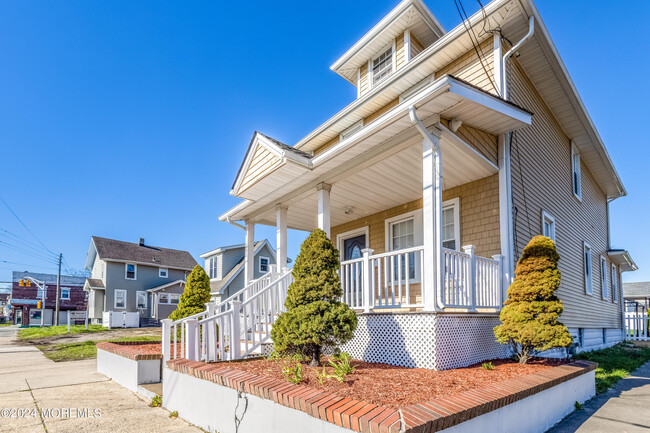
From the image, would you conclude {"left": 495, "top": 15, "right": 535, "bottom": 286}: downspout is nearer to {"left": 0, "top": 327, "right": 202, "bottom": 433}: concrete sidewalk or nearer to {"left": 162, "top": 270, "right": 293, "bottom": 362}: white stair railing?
{"left": 162, "top": 270, "right": 293, "bottom": 362}: white stair railing

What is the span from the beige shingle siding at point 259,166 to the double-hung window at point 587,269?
362 inches

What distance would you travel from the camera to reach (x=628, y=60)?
1195 centimetres

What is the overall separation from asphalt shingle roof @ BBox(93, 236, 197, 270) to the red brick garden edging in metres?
28.2

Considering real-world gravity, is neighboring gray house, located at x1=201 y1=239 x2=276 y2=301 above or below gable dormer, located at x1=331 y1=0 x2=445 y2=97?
below

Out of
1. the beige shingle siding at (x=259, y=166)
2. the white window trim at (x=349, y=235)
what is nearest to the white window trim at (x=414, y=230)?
the white window trim at (x=349, y=235)

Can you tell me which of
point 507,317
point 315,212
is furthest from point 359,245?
point 507,317

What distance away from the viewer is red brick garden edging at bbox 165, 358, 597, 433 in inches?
99.7

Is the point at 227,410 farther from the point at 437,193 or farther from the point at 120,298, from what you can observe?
the point at 120,298

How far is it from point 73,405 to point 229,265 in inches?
823

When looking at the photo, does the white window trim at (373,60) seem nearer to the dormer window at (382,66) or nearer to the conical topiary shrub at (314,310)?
the dormer window at (382,66)

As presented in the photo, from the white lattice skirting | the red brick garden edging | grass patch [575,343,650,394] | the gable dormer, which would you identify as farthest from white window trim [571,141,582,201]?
the red brick garden edging

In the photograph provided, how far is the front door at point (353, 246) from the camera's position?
10.6 m

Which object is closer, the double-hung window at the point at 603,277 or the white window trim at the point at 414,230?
the white window trim at the point at 414,230

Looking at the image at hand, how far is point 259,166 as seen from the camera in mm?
7852
